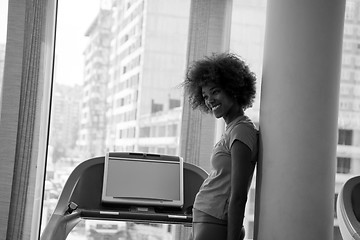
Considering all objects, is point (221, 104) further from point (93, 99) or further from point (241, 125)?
point (93, 99)

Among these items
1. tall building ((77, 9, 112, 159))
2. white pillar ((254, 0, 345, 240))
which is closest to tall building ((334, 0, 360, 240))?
tall building ((77, 9, 112, 159))

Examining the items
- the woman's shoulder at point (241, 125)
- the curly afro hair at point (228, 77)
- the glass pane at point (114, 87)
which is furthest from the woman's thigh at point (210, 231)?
the glass pane at point (114, 87)

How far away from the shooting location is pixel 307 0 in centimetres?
204

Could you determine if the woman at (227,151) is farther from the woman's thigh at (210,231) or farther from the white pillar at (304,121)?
the white pillar at (304,121)

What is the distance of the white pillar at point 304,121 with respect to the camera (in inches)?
79.4

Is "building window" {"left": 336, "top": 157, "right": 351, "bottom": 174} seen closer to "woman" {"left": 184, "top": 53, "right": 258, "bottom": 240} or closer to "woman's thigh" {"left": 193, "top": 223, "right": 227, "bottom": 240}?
"woman" {"left": 184, "top": 53, "right": 258, "bottom": 240}

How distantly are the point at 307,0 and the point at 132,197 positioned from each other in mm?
1517

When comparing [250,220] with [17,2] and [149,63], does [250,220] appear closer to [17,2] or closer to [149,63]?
[149,63]

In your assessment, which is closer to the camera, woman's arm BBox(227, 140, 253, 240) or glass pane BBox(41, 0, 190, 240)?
woman's arm BBox(227, 140, 253, 240)

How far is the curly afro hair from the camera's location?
2207mm

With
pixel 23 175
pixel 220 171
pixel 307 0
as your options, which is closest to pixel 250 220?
pixel 23 175

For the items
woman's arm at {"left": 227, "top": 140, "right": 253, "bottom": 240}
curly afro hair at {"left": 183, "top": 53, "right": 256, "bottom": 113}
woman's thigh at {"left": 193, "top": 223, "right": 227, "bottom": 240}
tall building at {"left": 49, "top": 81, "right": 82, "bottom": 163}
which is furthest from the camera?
tall building at {"left": 49, "top": 81, "right": 82, "bottom": 163}

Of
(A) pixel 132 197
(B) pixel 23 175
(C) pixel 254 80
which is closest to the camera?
(C) pixel 254 80

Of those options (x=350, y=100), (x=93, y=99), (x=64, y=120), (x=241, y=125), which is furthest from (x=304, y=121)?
(x=64, y=120)
